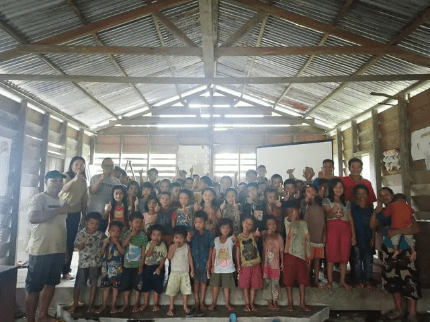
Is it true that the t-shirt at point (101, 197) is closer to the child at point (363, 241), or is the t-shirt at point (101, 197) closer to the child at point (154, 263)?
the child at point (154, 263)

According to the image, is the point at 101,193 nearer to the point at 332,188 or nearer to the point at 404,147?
the point at 332,188

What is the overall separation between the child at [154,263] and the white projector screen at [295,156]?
5.67 m

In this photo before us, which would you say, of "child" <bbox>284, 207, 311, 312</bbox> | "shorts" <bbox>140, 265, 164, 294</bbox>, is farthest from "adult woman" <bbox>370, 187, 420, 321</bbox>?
"shorts" <bbox>140, 265, 164, 294</bbox>

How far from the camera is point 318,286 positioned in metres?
3.74

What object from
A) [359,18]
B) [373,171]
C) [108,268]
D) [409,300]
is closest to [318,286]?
[409,300]

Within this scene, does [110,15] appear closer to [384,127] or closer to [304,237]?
[304,237]

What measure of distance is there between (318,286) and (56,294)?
3150 millimetres

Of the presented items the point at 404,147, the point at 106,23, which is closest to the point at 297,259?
the point at 404,147

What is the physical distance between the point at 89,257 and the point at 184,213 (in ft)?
3.77

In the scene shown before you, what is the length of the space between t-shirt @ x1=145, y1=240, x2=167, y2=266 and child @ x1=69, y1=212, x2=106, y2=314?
0.55 metres

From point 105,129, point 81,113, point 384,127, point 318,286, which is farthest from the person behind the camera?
point 105,129

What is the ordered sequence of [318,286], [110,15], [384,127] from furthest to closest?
[384,127] → [110,15] → [318,286]

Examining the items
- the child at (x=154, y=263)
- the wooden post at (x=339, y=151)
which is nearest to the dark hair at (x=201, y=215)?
the child at (x=154, y=263)

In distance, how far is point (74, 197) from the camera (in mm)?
3676
